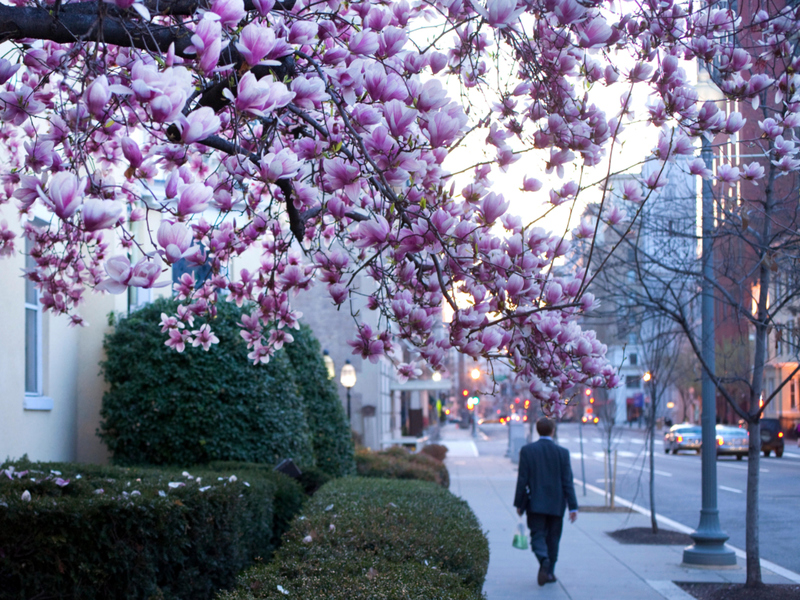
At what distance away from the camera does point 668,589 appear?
841cm

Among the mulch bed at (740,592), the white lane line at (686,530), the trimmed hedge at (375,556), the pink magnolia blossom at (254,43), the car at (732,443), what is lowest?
the car at (732,443)

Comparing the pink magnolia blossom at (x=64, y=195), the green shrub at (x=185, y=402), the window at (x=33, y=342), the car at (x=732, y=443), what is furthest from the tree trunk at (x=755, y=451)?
the car at (x=732, y=443)

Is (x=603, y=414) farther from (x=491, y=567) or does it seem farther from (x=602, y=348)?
(x=602, y=348)

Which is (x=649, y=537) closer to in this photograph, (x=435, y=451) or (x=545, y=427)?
(x=545, y=427)

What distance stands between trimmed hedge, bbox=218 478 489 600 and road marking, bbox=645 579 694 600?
2.46 metres

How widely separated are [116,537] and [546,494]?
17.0ft

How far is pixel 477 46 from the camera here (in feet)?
16.2

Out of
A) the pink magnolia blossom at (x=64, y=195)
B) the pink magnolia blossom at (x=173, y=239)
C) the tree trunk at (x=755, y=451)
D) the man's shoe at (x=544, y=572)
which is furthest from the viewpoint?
the man's shoe at (x=544, y=572)

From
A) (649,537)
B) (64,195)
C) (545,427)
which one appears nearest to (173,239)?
(64,195)

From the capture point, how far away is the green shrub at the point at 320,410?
14328 mm

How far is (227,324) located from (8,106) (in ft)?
24.8

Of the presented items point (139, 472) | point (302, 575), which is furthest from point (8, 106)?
point (139, 472)

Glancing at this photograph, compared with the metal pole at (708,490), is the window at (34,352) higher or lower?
higher

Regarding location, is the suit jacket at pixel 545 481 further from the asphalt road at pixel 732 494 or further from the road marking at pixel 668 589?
the asphalt road at pixel 732 494
